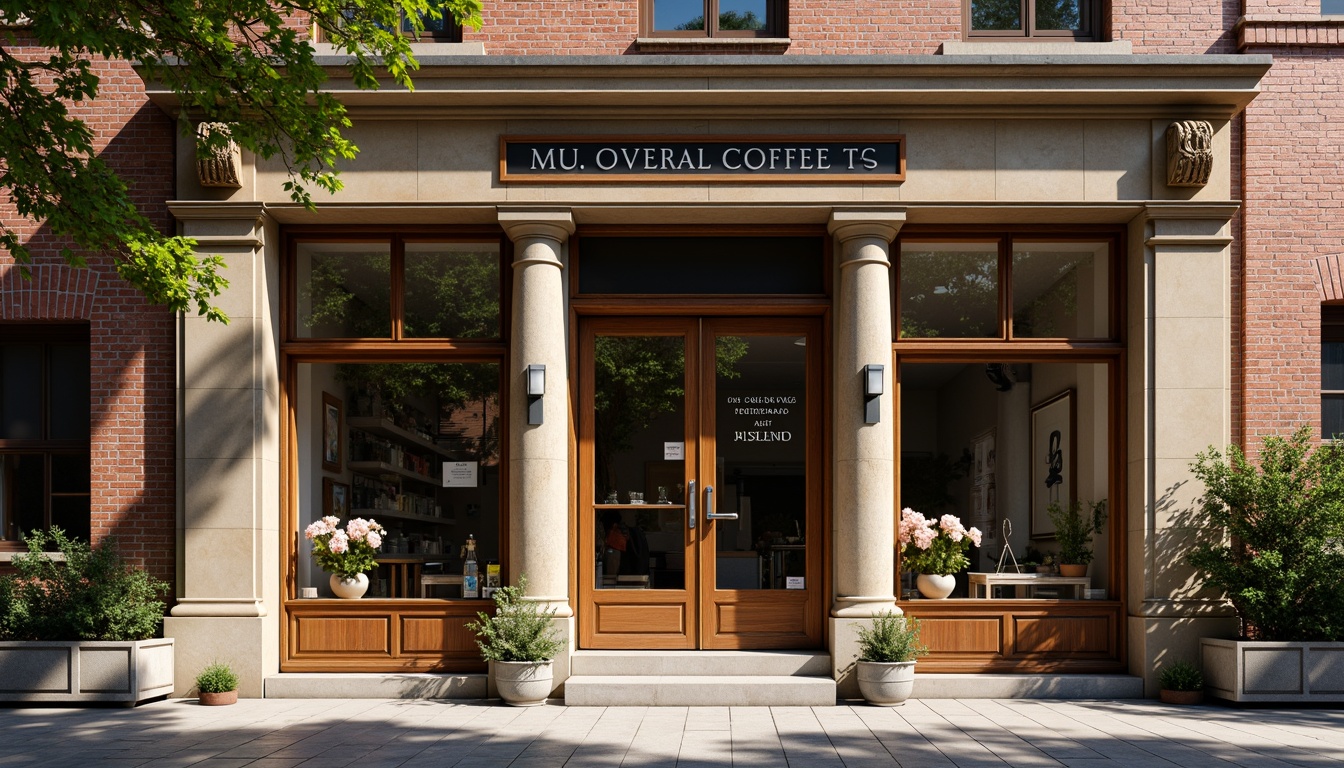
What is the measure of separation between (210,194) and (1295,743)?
10.1m

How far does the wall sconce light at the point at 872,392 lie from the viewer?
1130cm

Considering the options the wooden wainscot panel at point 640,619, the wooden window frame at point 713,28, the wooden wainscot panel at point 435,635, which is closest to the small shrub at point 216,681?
the wooden wainscot panel at point 435,635

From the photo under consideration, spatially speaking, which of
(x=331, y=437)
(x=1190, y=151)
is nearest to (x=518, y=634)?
(x=331, y=437)

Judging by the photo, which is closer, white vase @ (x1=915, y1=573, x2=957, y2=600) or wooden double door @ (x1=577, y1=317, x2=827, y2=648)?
white vase @ (x1=915, y1=573, x2=957, y2=600)

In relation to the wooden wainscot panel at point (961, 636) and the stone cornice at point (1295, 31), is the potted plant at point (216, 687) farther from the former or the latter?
the stone cornice at point (1295, 31)

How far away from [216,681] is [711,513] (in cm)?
466

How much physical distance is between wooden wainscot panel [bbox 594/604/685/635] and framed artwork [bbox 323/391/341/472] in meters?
2.94

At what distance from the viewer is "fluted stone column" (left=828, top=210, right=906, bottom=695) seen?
1130 cm

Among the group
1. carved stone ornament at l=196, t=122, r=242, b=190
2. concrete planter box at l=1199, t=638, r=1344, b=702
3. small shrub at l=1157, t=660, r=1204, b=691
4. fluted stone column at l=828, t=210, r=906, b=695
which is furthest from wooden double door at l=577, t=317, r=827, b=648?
concrete planter box at l=1199, t=638, r=1344, b=702

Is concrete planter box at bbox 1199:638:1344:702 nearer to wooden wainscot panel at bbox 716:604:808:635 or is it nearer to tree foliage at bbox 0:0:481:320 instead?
wooden wainscot panel at bbox 716:604:808:635

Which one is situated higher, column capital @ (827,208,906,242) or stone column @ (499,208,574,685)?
column capital @ (827,208,906,242)

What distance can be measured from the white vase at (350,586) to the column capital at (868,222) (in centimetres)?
555

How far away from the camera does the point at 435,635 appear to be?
11.7 metres

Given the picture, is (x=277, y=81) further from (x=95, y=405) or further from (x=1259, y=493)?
(x=1259, y=493)
